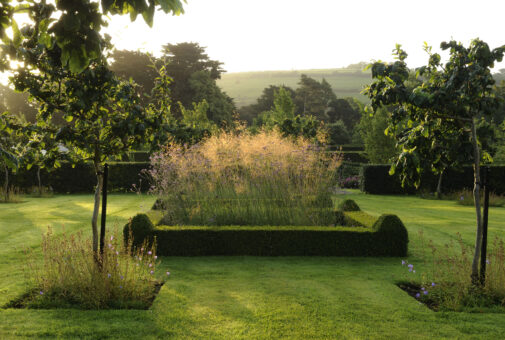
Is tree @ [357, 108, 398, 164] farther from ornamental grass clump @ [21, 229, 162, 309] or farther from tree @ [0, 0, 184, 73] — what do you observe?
tree @ [0, 0, 184, 73]

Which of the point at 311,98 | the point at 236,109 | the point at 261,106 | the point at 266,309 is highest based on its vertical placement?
the point at 311,98

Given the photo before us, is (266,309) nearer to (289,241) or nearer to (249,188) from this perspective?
(289,241)

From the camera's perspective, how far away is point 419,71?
15.4 feet

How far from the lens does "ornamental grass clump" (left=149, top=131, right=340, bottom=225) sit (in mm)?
7996

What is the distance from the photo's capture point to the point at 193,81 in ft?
116

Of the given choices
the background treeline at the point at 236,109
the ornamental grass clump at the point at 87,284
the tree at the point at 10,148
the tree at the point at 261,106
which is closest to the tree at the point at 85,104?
the tree at the point at 10,148

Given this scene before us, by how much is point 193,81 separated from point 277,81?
82494mm

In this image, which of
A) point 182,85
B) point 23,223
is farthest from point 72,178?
point 182,85

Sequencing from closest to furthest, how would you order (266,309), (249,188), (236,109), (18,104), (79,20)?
(79,20), (266,309), (249,188), (18,104), (236,109)

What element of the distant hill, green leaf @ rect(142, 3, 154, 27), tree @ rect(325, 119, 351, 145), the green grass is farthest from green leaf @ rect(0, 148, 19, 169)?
the green grass

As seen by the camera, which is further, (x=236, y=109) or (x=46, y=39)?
(x=236, y=109)

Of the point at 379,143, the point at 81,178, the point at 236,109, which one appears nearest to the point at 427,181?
the point at 379,143

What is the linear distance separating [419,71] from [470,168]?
13.8m

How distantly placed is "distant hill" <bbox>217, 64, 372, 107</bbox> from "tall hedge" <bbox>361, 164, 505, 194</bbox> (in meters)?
76.0
